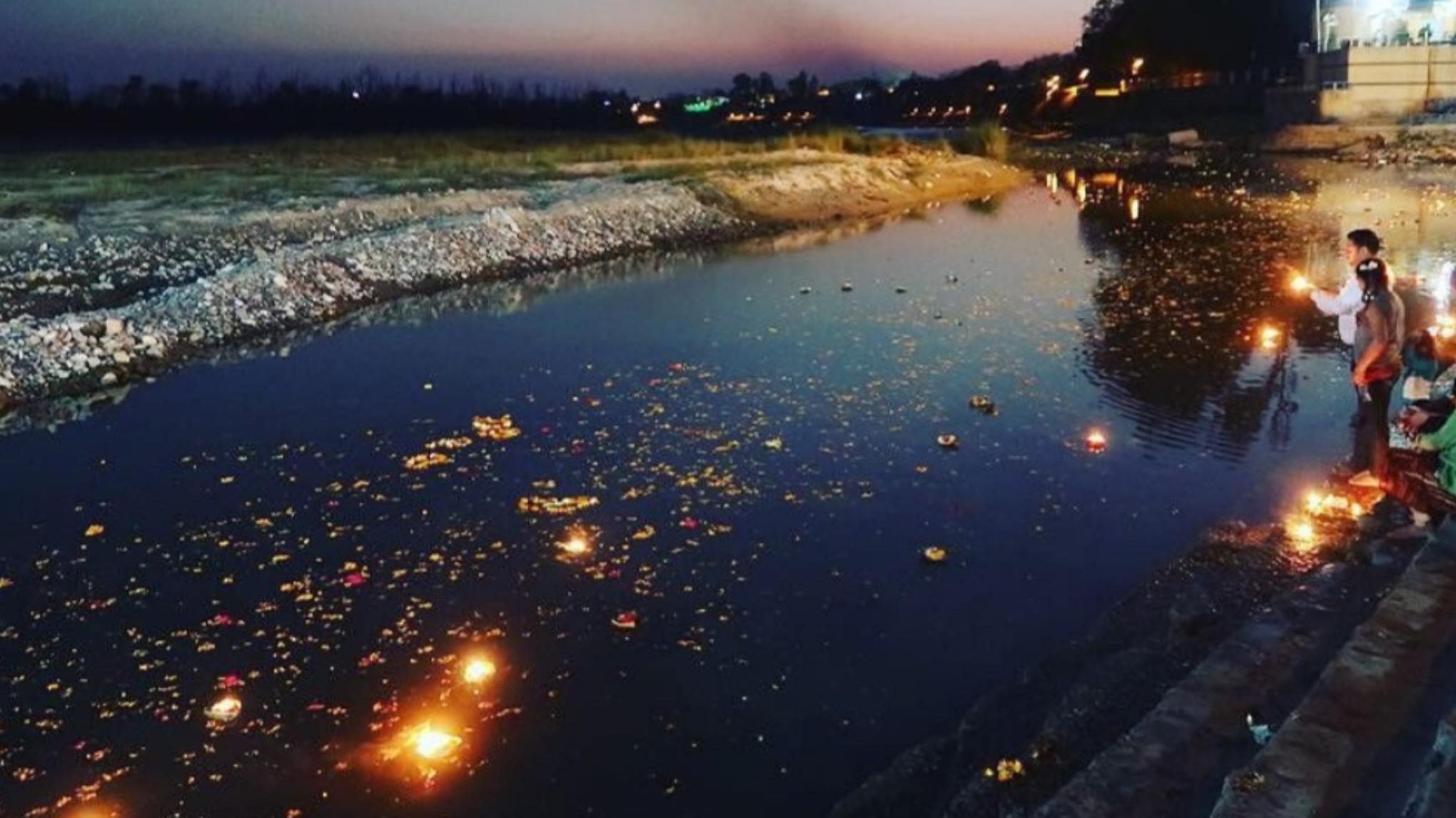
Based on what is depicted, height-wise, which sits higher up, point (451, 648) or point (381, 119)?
point (381, 119)

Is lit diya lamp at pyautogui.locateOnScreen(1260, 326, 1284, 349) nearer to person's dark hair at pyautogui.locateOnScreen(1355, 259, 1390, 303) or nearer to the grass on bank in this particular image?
person's dark hair at pyautogui.locateOnScreen(1355, 259, 1390, 303)

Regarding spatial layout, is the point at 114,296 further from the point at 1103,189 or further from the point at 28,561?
the point at 1103,189

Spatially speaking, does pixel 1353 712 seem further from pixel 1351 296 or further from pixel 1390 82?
pixel 1390 82

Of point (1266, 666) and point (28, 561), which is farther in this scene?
point (28, 561)

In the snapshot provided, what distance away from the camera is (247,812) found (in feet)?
18.1

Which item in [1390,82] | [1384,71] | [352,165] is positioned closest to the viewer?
[352,165]

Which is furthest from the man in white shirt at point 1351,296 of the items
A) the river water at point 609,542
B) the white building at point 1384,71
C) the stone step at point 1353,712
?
the white building at point 1384,71

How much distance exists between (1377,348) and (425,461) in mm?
8440

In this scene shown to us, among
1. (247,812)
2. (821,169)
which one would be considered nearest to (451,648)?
(247,812)

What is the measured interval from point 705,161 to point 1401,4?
2341 inches

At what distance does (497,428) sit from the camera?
11891 millimetres

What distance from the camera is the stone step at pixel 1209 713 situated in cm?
455

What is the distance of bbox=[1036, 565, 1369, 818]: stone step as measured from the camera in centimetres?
455

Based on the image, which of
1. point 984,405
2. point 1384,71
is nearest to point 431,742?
point 984,405
